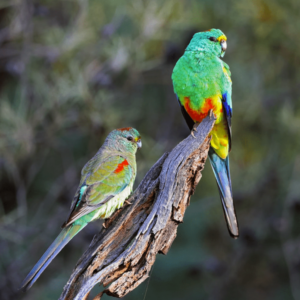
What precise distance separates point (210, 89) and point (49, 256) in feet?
7.20

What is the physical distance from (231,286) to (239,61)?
14.9ft

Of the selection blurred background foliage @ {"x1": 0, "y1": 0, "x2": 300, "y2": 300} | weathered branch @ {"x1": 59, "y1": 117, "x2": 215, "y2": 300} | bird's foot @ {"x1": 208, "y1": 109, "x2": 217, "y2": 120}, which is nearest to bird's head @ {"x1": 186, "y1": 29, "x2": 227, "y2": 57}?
bird's foot @ {"x1": 208, "y1": 109, "x2": 217, "y2": 120}

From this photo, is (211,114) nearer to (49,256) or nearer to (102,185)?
(102,185)

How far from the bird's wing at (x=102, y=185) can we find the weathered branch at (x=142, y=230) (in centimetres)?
18

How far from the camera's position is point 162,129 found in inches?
328

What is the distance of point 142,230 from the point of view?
10.1 ft

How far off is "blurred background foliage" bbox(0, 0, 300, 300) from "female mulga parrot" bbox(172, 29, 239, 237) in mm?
2229

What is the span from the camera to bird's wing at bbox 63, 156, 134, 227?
3.44 m

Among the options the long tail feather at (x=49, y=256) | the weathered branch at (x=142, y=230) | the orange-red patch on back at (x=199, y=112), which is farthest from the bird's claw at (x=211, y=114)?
the long tail feather at (x=49, y=256)

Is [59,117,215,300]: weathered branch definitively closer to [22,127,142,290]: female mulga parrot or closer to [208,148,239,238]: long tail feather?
[22,127,142,290]: female mulga parrot

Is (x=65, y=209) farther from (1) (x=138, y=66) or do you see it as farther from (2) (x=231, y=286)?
(2) (x=231, y=286)

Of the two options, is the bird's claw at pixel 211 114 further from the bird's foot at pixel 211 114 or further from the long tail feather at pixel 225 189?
the long tail feather at pixel 225 189

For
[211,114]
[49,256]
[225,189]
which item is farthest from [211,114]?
[49,256]

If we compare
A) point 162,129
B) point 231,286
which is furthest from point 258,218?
point 162,129
